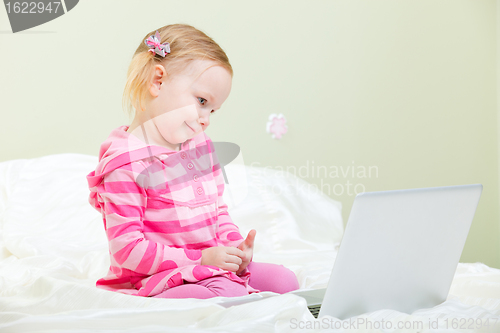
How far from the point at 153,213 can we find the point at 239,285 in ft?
0.68

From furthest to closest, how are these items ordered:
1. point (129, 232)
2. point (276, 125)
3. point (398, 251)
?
1. point (276, 125)
2. point (129, 232)
3. point (398, 251)

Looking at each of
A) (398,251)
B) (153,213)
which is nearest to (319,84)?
(153,213)

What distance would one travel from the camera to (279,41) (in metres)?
1.94

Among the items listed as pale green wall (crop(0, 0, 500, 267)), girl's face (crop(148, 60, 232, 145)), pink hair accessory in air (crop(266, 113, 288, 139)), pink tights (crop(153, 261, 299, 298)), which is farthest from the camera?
pink hair accessory in air (crop(266, 113, 288, 139))

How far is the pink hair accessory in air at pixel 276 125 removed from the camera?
1913mm

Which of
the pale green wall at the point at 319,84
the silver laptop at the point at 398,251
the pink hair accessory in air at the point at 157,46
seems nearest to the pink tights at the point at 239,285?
the silver laptop at the point at 398,251

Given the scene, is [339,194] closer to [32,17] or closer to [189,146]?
[189,146]

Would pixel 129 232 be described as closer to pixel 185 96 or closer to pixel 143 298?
pixel 143 298

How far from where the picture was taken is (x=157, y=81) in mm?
879

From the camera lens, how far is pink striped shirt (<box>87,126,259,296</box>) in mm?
788

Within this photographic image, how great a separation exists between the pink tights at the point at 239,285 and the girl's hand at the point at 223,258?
0.02 metres

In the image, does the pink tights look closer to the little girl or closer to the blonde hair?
the little girl

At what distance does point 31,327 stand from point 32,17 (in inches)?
54.9

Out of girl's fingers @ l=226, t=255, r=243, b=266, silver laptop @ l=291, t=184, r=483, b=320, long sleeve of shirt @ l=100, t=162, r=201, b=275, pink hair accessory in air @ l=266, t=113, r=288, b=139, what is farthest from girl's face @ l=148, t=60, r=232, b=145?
pink hair accessory in air @ l=266, t=113, r=288, b=139
